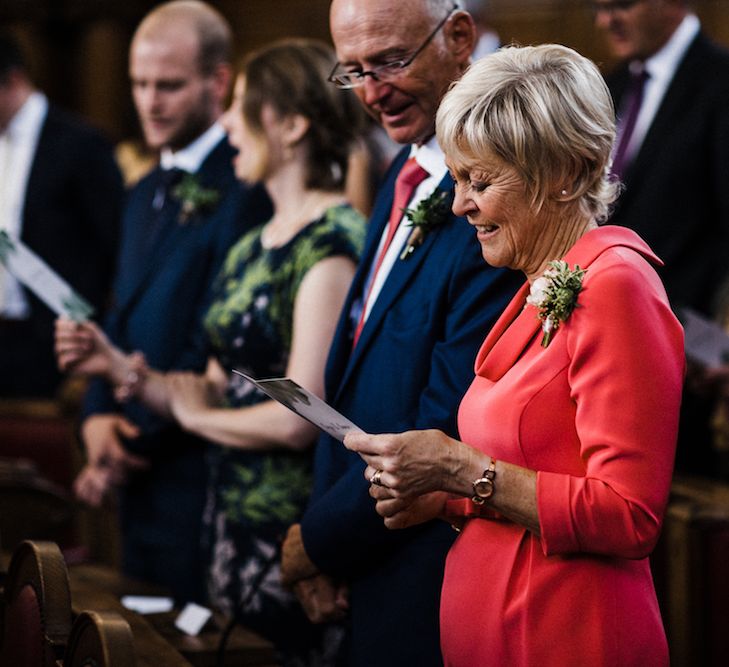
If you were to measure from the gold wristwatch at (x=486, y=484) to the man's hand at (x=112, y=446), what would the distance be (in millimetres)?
1892

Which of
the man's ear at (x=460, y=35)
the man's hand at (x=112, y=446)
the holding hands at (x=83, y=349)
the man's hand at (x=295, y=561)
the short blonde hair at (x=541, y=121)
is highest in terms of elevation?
the man's ear at (x=460, y=35)

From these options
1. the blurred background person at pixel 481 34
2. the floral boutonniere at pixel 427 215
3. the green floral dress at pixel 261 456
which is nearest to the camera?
the floral boutonniere at pixel 427 215

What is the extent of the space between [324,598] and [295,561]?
0.29ft

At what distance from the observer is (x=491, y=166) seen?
1866 mm

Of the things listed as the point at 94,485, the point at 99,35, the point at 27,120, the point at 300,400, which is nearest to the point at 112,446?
the point at 94,485

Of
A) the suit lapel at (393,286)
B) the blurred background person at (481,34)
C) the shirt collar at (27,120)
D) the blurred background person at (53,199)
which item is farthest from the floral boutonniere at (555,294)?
the shirt collar at (27,120)

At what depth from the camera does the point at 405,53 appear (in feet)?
7.67

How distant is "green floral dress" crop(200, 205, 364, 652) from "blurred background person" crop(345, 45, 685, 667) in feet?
3.15

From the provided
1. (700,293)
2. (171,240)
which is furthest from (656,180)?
(171,240)

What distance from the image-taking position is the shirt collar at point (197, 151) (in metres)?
3.76

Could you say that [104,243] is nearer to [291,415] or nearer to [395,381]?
[291,415]

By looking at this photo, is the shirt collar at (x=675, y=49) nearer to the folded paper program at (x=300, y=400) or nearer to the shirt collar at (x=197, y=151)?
the shirt collar at (x=197, y=151)

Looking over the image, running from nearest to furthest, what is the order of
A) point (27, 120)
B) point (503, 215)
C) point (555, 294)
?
point (555, 294), point (503, 215), point (27, 120)

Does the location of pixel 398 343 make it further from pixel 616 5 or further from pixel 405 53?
pixel 616 5
